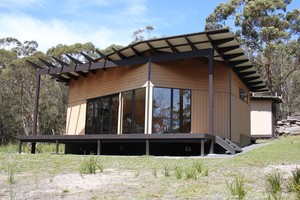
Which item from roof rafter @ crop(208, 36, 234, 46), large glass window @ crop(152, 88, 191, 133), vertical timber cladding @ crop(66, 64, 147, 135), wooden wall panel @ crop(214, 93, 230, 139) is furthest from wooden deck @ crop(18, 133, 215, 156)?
roof rafter @ crop(208, 36, 234, 46)

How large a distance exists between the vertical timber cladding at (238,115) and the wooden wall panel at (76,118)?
651 cm

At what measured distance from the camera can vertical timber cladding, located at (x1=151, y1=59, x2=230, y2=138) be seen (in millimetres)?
12672

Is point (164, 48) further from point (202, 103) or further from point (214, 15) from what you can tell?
point (214, 15)

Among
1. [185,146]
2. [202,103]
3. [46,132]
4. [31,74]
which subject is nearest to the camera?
[185,146]

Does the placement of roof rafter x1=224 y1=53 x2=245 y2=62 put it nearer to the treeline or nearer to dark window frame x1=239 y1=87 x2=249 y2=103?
dark window frame x1=239 y1=87 x2=249 y2=103

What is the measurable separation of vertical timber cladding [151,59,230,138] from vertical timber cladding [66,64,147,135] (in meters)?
0.67

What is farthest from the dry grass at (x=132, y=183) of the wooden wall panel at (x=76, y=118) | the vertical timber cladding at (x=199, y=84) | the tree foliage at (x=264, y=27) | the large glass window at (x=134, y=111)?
the tree foliage at (x=264, y=27)

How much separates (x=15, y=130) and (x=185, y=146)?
88.2 ft

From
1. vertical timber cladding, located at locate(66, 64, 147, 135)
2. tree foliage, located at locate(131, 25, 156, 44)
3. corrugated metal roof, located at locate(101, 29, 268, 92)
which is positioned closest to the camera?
corrugated metal roof, located at locate(101, 29, 268, 92)

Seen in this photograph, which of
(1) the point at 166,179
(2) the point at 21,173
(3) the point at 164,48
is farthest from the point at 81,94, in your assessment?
(1) the point at 166,179

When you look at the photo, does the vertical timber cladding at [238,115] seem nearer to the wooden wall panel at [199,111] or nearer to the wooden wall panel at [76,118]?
the wooden wall panel at [199,111]

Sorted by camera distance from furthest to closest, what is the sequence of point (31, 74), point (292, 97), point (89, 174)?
point (292, 97) → point (31, 74) → point (89, 174)

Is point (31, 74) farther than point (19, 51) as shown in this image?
No

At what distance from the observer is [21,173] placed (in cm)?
693
